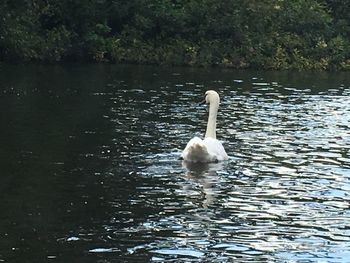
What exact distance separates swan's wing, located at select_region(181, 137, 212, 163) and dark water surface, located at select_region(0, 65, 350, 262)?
42cm

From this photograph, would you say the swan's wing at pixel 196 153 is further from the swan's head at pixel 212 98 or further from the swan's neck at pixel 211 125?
the swan's head at pixel 212 98

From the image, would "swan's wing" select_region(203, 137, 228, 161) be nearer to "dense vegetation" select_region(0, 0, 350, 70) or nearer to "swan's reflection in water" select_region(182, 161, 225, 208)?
"swan's reflection in water" select_region(182, 161, 225, 208)

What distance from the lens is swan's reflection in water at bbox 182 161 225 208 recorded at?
47.2 feet

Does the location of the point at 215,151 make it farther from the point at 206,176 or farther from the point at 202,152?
the point at 206,176

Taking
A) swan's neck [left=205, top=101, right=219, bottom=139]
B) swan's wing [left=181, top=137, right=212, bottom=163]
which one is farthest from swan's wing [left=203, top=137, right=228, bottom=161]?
swan's neck [left=205, top=101, right=219, bottom=139]

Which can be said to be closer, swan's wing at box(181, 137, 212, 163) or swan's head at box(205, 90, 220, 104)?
swan's wing at box(181, 137, 212, 163)

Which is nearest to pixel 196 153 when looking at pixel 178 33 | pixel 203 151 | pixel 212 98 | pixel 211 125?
pixel 203 151

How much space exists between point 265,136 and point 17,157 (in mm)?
7856

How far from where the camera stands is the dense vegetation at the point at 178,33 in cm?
4975

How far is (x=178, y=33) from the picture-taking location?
191 ft

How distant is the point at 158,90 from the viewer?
113 ft

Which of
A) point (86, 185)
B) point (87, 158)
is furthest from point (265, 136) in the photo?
point (86, 185)

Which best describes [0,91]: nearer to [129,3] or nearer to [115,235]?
[115,235]

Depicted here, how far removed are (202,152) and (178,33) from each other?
41.4m
